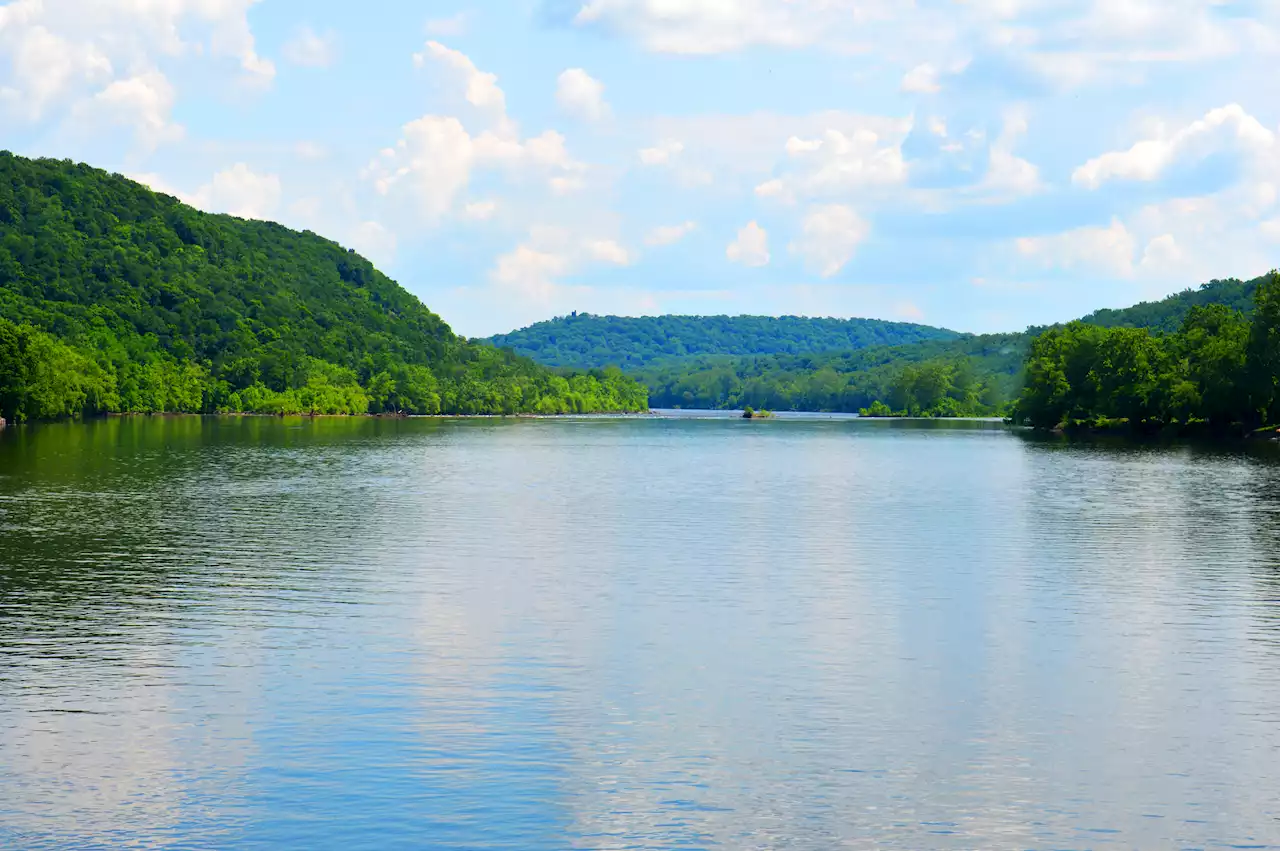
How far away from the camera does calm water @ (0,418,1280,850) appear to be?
19906mm

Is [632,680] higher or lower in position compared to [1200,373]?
lower

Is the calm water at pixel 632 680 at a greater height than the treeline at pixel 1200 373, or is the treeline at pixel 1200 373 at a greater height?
the treeline at pixel 1200 373

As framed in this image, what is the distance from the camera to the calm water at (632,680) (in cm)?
1991

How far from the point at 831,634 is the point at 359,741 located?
46.4 ft

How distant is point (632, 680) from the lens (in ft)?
93.8

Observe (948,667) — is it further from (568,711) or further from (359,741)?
(359,741)

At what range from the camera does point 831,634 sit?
3431 cm

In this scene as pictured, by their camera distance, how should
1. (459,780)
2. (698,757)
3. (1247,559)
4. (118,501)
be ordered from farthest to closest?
(118,501) < (1247,559) < (698,757) < (459,780)

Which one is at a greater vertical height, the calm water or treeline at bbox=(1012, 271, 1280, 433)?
treeline at bbox=(1012, 271, 1280, 433)

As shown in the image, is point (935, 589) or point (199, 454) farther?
point (199, 454)

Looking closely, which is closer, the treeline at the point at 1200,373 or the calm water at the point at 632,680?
the calm water at the point at 632,680

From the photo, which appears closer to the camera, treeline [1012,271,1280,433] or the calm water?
the calm water

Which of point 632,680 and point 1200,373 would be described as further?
point 1200,373

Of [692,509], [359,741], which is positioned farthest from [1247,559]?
[359,741]
